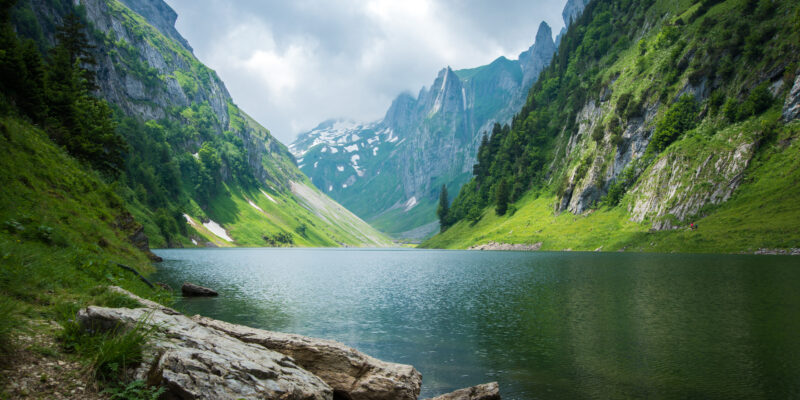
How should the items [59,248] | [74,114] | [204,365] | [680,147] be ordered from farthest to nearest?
[680,147] → [74,114] → [59,248] → [204,365]

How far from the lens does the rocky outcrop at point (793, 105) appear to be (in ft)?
284

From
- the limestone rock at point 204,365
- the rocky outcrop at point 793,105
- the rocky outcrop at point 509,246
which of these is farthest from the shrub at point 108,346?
the rocky outcrop at point 509,246

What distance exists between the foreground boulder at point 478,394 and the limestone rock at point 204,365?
16.6ft

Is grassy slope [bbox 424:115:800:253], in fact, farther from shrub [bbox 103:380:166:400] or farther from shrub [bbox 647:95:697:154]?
shrub [bbox 103:380:166:400]

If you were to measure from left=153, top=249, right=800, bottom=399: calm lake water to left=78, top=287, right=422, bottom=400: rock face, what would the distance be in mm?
3437

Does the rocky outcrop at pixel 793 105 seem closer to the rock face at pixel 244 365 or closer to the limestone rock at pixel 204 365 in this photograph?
the rock face at pixel 244 365

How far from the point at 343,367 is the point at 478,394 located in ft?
18.8

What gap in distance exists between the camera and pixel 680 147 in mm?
108375

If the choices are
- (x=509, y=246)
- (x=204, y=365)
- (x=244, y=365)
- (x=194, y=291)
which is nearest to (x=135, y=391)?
(x=204, y=365)

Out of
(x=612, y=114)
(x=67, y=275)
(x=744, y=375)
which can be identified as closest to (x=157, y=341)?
(x=67, y=275)

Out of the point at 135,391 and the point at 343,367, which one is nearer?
the point at 135,391

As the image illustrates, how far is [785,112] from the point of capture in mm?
88438

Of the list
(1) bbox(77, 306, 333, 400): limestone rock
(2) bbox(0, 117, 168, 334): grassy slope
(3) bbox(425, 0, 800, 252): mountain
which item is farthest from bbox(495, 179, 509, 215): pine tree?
(1) bbox(77, 306, 333, 400): limestone rock

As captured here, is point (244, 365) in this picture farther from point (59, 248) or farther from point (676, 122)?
point (676, 122)
